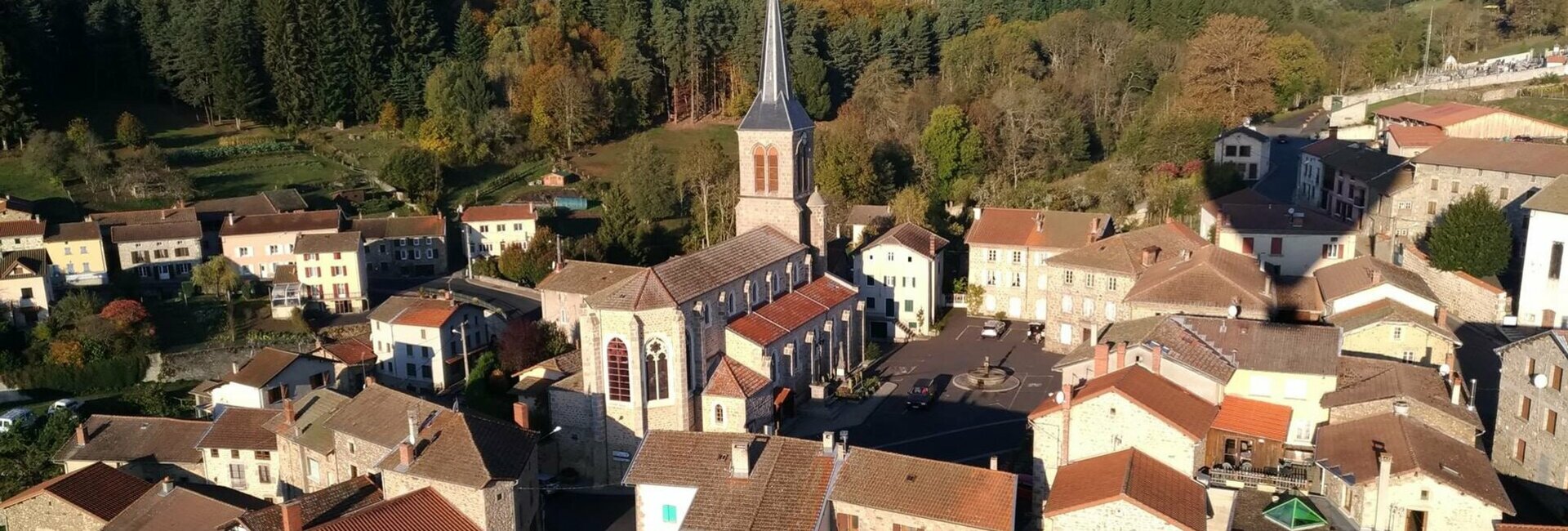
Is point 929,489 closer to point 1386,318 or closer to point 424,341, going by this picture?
point 1386,318

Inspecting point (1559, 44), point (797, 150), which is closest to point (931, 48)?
point (1559, 44)

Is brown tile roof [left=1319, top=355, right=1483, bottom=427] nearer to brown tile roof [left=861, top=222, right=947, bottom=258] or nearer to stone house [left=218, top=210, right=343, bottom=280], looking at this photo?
brown tile roof [left=861, top=222, right=947, bottom=258]

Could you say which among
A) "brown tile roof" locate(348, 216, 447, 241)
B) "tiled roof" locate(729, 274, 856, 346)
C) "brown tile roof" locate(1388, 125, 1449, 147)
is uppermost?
"brown tile roof" locate(1388, 125, 1449, 147)

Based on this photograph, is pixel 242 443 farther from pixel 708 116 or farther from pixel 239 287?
pixel 708 116

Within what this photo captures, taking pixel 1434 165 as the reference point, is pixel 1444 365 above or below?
below

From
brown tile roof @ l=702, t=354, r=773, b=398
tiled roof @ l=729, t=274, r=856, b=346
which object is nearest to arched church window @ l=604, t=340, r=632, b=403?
brown tile roof @ l=702, t=354, r=773, b=398

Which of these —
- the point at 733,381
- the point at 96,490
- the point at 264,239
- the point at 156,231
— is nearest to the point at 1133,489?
the point at 733,381

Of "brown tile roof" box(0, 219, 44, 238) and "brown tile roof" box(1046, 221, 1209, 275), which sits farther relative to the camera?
"brown tile roof" box(0, 219, 44, 238)
